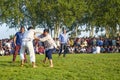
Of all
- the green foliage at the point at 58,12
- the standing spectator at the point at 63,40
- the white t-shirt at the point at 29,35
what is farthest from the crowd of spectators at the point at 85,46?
the white t-shirt at the point at 29,35

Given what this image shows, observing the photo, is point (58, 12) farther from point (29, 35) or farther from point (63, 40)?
point (29, 35)

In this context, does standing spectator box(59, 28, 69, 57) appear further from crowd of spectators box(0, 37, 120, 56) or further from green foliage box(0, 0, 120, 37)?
green foliage box(0, 0, 120, 37)

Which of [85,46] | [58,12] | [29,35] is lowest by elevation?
[85,46]

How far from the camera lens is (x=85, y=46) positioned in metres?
37.0

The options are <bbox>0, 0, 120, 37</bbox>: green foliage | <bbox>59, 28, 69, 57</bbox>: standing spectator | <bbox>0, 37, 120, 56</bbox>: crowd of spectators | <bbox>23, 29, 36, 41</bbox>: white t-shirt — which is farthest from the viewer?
<bbox>0, 0, 120, 37</bbox>: green foliage

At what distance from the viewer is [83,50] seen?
37062 mm

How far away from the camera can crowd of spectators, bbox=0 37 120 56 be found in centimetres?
3512

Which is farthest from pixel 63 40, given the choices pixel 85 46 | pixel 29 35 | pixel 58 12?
pixel 58 12

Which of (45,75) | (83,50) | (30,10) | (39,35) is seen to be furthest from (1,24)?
(45,75)

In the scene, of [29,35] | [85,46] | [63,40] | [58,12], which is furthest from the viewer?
[58,12]

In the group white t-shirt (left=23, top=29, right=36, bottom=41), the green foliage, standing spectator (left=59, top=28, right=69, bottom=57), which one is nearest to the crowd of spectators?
standing spectator (left=59, top=28, right=69, bottom=57)

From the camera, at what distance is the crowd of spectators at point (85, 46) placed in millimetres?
35125

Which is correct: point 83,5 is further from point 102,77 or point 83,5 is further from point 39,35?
point 102,77

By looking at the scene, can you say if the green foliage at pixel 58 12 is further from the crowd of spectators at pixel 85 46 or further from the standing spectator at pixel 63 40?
the standing spectator at pixel 63 40
